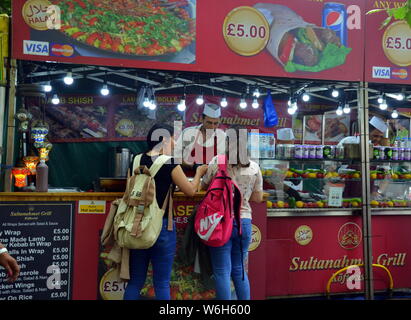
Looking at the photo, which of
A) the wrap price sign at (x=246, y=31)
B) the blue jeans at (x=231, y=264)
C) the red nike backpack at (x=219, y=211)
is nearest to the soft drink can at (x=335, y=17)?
the wrap price sign at (x=246, y=31)

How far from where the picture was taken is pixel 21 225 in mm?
3908

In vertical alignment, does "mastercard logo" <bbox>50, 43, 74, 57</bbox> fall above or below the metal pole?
above

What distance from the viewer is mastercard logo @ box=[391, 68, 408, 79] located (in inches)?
202

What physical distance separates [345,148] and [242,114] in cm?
368

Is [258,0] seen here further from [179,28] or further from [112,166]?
[112,166]

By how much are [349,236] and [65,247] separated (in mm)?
3481

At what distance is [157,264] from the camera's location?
3457 mm

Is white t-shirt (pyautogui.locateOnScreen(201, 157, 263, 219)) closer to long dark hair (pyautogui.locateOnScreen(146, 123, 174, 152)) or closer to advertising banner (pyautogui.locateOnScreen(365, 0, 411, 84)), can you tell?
long dark hair (pyautogui.locateOnScreen(146, 123, 174, 152))

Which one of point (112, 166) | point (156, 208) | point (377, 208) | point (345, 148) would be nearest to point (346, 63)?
point (345, 148)

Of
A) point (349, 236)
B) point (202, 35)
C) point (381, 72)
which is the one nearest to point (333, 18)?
point (381, 72)

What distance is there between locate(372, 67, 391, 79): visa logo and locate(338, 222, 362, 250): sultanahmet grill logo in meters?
1.90

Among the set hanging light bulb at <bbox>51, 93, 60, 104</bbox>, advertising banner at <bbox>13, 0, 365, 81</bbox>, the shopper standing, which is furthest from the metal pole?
hanging light bulb at <bbox>51, 93, 60, 104</bbox>

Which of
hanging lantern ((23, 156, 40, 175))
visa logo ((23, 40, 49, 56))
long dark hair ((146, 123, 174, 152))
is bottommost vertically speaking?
hanging lantern ((23, 156, 40, 175))

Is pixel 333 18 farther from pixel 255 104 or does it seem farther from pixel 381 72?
pixel 255 104
